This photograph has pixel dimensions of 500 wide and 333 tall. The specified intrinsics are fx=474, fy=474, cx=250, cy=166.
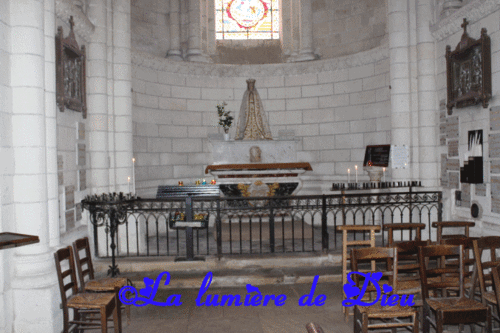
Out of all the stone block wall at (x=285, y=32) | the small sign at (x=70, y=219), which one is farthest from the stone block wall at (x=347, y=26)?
the small sign at (x=70, y=219)

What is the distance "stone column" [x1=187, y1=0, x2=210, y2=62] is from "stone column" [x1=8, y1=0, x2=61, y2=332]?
271 inches

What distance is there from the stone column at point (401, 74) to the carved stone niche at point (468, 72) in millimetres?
1031

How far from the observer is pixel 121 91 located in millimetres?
8734

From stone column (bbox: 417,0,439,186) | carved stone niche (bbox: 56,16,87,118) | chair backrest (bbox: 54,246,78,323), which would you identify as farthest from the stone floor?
stone column (bbox: 417,0,439,186)

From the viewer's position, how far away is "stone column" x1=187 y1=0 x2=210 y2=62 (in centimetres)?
1190

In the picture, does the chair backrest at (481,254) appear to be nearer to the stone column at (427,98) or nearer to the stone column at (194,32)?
the stone column at (427,98)

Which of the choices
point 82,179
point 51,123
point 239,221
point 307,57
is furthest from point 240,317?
point 307,57

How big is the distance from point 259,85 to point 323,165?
265cm

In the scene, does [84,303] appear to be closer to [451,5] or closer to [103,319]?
[103,319]

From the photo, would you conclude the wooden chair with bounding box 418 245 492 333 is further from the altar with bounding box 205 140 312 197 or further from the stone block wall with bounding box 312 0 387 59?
the stone block wall with bounding box 312 0 387 59

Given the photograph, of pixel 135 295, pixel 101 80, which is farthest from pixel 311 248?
pixel 101 80

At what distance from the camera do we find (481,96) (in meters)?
6.93

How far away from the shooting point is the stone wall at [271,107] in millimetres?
10844

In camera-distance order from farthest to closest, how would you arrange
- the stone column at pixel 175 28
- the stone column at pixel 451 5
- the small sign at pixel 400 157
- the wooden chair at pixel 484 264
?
the stone column at pixel 175 28, the small sign at pixel 400 157, the stone column at pixel 451 5, the wooden chair at pixel 484 264
